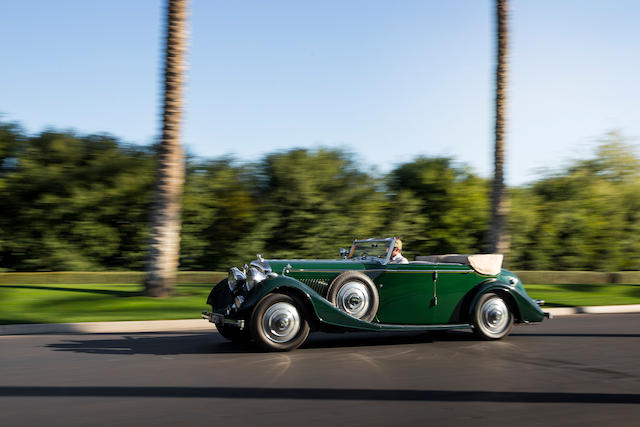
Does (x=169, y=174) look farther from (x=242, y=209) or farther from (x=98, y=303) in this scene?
(x=242, y=209)

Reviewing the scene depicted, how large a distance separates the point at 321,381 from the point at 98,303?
25.8 feet

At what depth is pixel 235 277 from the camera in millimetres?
8531

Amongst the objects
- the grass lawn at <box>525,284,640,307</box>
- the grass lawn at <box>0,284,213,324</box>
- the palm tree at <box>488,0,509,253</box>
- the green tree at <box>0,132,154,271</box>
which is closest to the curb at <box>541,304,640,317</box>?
the grass lawn at <box>525,284,640,307</box>

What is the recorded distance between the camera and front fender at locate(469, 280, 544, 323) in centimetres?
923

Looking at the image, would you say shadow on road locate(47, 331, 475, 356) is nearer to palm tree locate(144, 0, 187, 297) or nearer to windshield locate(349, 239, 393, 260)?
windshield locate(349, 239, 393, 260)

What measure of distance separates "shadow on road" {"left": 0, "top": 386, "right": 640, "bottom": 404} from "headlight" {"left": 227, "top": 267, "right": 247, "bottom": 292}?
2721 mm

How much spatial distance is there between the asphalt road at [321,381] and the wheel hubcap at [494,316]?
0.85 ft

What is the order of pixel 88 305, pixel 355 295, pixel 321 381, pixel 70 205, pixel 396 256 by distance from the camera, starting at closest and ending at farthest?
pixel 321 381 → pixel 355 295 → pixel 396 256 → pixel 88 305 → pixel 70 205

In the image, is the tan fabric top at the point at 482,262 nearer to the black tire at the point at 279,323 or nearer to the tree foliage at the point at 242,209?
the black tire at the point at 279,323

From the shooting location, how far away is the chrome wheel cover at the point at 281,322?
7.90 meters

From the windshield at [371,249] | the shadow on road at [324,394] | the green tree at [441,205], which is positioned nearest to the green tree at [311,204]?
the green tree at [441,205]

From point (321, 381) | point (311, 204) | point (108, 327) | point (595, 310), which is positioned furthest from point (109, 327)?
point (311, 204)

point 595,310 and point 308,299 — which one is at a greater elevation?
point 308,299

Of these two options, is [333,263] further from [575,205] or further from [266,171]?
[575,205]
